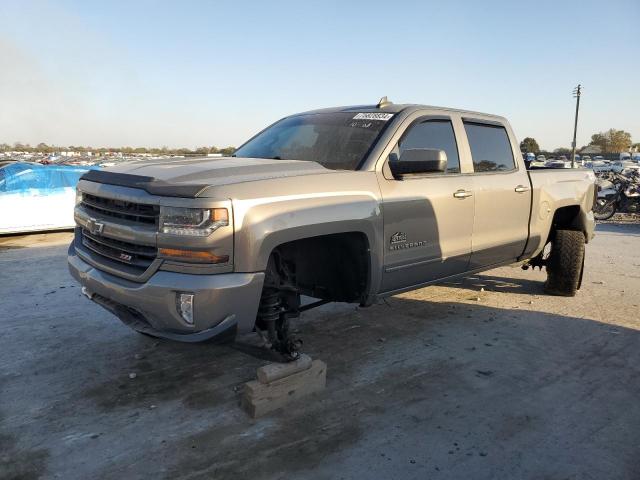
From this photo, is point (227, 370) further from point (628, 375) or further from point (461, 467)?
point (628, 375)

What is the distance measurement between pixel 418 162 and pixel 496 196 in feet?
4.28

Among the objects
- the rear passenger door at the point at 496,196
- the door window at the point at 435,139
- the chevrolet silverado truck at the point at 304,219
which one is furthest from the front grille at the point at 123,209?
the rear passenger door at the point at 496,196

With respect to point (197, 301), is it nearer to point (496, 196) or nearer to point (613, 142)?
point (496, 196)

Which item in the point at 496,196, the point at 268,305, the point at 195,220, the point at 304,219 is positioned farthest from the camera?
the point at 496,196

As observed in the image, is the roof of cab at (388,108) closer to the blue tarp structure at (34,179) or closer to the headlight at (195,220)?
the headlight at (195,220)

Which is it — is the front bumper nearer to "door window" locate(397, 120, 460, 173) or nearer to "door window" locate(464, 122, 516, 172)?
"door window" locate(397, 120, 460, 173)

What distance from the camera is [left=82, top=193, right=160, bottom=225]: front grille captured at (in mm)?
2787

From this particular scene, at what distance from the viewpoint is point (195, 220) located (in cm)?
265

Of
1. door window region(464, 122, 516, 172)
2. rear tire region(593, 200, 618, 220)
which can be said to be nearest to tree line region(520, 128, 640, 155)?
rear tire region(593, 200, 618, 220)

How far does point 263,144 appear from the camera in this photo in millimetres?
4406

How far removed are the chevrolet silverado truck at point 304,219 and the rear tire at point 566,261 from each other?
1.68 ft

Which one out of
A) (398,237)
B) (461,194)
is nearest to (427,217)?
(398,237)

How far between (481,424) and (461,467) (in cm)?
49

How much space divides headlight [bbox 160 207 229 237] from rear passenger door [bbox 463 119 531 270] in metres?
2.48
